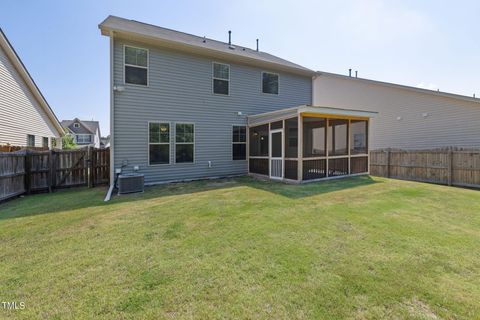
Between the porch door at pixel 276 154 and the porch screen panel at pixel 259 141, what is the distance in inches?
16.9

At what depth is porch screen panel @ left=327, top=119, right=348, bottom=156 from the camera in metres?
9.45

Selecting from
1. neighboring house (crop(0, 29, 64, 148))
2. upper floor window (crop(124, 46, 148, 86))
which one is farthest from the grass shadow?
neighboring house (crop(0, 29, 64, 148))

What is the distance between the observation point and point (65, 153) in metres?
8.68

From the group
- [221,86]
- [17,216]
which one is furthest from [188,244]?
[221,86]

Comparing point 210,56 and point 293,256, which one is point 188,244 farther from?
point 210,56

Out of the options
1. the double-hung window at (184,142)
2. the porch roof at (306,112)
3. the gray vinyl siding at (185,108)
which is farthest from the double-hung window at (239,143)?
the double-hung window at (184,142)

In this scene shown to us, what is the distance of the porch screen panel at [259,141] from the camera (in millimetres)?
10008

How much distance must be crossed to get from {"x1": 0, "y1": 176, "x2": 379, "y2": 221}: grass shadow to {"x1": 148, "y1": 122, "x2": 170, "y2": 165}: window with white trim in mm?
1088

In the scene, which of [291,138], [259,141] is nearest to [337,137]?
[291,138]

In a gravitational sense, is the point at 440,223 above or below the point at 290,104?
below

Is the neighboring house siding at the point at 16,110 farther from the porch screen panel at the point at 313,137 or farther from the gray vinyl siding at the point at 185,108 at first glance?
the porch screen panel at the point at 313,137

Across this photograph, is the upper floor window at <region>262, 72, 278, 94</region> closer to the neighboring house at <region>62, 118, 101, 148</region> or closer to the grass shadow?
the grass shadow

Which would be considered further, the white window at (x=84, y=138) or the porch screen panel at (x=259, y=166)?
the white window at (x=84, y=138)

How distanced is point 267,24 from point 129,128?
7.79 metres
